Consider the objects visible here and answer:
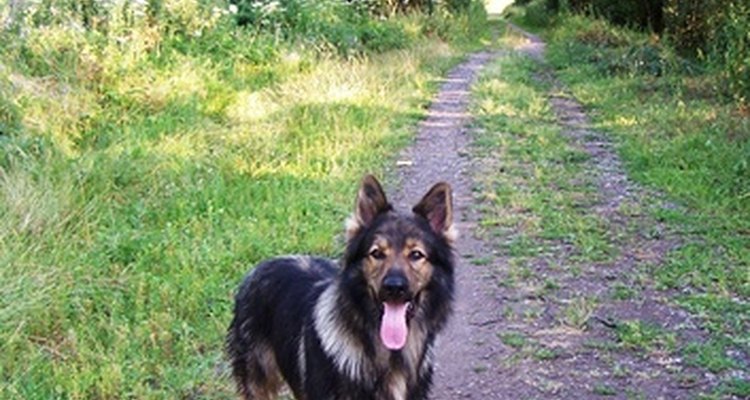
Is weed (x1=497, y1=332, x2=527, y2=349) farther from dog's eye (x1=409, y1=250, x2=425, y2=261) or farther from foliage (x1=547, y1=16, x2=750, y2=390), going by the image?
dog's eye (x1=409, y1=250, x2=425, y2=261)

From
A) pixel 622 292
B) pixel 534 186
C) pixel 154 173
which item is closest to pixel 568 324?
pixel 622 292

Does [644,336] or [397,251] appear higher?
[397,251]

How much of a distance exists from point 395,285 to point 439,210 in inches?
19.8

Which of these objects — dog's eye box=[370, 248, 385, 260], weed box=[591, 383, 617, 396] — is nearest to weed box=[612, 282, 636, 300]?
weed box=[591, 383, 617, 396]

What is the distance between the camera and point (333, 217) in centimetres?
682

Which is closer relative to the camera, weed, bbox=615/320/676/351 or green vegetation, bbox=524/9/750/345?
weed, bbox=615/320/676/351

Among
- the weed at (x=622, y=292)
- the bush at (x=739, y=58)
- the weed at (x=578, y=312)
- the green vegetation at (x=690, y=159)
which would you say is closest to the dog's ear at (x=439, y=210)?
the weed at (x=578, y=312)

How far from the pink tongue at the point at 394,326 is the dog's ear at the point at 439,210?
395 mm

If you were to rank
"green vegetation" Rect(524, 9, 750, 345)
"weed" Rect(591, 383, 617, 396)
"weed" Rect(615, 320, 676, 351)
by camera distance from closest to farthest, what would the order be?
"weed" Rect(591, 383, 617, 396) → "weed" Rect(615, 320, 676, 351) → "green vegetation" Rect(524, 9, 750, 345)

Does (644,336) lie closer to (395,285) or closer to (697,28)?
(395,285)

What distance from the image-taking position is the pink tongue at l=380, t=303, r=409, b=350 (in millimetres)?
3121

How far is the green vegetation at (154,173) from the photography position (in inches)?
174

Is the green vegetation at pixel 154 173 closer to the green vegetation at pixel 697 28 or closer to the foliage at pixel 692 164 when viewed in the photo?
the foliage at pixel 692 164

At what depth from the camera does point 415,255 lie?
3189mm
